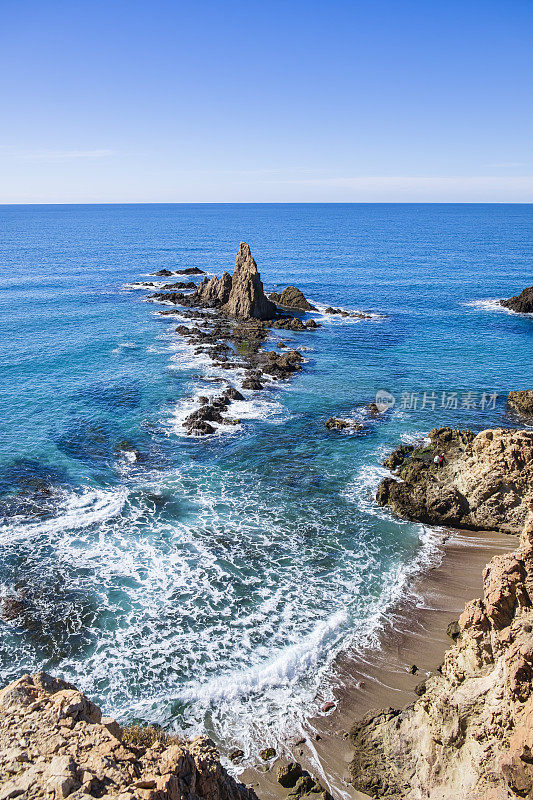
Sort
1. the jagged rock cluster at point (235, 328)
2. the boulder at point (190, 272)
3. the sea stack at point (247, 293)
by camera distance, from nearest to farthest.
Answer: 1. the jagged rock cluster at point (235, 328)
2. the sea stack at point (247, 293)
3. the boulder at point (190, 272)

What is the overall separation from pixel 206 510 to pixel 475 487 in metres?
15.5

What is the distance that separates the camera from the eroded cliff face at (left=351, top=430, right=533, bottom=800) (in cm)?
1166

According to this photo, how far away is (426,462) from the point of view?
108 feet

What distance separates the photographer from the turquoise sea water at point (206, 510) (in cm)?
2084

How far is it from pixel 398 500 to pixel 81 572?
1804 centimetres

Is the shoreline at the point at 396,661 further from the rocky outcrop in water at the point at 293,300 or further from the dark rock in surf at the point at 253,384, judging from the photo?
the rocky outcrop in water at the point at 293,300

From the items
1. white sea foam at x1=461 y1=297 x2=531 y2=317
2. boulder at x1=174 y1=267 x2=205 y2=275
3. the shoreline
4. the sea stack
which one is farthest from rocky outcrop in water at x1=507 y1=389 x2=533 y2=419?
boulder at x1=174 y1=267 x2=205 y2=275

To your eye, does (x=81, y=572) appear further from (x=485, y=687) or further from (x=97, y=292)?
(x=97, y=292)

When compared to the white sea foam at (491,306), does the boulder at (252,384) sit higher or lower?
lower

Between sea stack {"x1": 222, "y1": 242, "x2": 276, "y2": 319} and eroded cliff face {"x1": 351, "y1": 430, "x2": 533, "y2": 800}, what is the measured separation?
62.5 meters

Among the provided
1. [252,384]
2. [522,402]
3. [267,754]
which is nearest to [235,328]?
[252,384]

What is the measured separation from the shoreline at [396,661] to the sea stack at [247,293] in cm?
5187

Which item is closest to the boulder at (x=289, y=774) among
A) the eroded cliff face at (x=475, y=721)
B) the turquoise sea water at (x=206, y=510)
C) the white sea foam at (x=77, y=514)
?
the turquoise sea water at (x=206, y=510)

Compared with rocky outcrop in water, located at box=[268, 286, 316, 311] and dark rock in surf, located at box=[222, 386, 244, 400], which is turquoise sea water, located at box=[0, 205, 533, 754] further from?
rocky outcrop in water, located at box=[268, 286, 316, 311]
